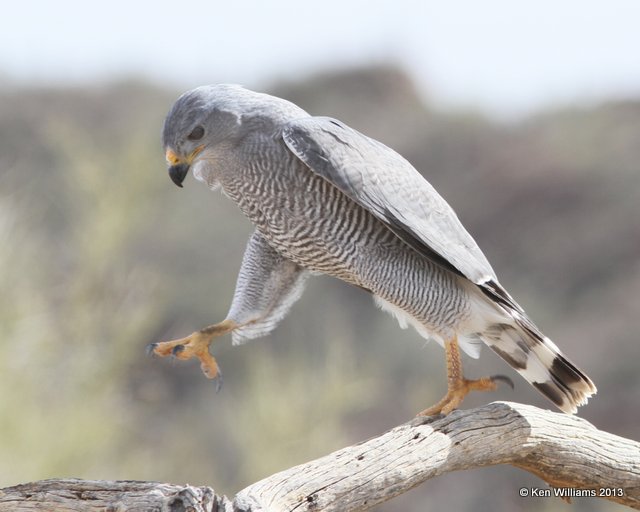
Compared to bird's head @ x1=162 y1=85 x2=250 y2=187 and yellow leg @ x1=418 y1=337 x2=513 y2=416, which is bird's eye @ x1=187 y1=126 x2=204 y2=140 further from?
yellow leg @ x1=418 y1=337 x2=513 y2=416

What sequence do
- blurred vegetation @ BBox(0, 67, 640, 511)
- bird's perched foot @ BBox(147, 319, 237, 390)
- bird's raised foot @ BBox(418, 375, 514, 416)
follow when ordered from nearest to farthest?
1. bird's raised foot @ BBox(418, 375, 514, 416)
2. bird's perched foot @ BBox(147, 319, 237, 390)
3. blurred vegetation @ BBox(0, 67, 640, 511)

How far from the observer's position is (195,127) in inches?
Answer: 166

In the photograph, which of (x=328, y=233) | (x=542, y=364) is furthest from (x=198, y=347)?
(x=542, y=364)

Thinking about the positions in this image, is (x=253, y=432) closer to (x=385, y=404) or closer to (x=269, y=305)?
(x=269, y=305)

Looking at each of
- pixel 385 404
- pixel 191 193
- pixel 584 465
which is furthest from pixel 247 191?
pixel 191 193

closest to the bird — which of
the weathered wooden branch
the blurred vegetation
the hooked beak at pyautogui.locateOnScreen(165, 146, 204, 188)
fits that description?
the hooked beak at pyautogui.locateOnScreen(165, 146, 204, 188)

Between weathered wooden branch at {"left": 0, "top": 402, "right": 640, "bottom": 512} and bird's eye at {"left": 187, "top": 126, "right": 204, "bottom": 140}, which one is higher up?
A: bird's eye at {"left": 187, "top": 126, "right": 204, "bottom": 140}

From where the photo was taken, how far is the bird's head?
421 centimetres

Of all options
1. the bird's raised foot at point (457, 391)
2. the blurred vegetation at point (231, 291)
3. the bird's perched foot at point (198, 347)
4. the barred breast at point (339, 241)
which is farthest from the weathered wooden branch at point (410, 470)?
the blurred vegetation at point (231, 291)

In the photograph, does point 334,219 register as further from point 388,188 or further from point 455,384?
point 455,384

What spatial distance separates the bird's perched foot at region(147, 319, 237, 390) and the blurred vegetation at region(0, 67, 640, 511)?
3888 mm

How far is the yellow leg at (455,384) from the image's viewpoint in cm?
447

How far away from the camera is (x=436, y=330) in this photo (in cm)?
456

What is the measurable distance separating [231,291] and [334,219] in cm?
1459
